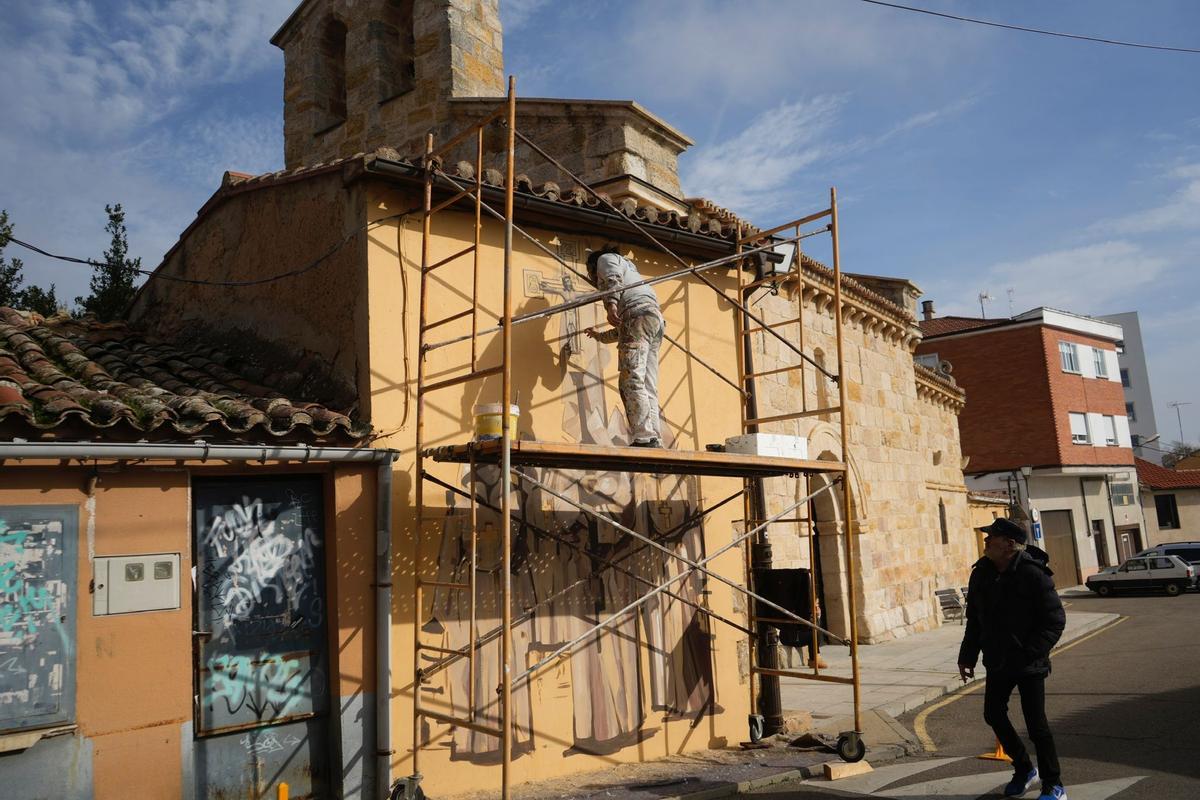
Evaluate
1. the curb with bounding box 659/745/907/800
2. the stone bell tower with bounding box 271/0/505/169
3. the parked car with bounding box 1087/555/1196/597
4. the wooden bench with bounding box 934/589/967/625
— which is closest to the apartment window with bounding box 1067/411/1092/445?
the parked car with bounding box 1087/555/1196/597

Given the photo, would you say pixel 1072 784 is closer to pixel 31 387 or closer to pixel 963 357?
pixel 31 387

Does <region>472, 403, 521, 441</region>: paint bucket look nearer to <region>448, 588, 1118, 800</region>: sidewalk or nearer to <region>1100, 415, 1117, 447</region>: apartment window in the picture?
<region>448, 588, 1118, 800</region>: sidewalk

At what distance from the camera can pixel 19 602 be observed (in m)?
4.84

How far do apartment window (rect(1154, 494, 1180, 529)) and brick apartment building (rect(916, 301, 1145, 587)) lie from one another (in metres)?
4.33

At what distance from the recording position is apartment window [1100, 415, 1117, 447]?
3141 centimetres

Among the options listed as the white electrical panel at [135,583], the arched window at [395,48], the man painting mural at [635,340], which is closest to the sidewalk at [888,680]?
the man painting mural at [635,340]

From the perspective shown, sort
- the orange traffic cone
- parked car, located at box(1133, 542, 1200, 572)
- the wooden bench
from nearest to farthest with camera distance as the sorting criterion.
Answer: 1. the orange traffic cone
2. the wooden bench
3. parked car, located at box(1133, 542, 1200, 572)

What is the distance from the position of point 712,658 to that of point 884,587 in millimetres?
7930

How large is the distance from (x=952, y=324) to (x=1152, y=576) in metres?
11.9

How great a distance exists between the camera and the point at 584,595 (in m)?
7.11

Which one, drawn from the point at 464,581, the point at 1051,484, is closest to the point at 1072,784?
the point at 464,581

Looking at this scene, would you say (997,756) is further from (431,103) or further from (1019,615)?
(431,103)

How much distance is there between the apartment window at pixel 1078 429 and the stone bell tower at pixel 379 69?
24704 millimetres

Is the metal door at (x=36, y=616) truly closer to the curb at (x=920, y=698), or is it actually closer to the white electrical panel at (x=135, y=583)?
the white electrical panel at (x=135, y=583)
